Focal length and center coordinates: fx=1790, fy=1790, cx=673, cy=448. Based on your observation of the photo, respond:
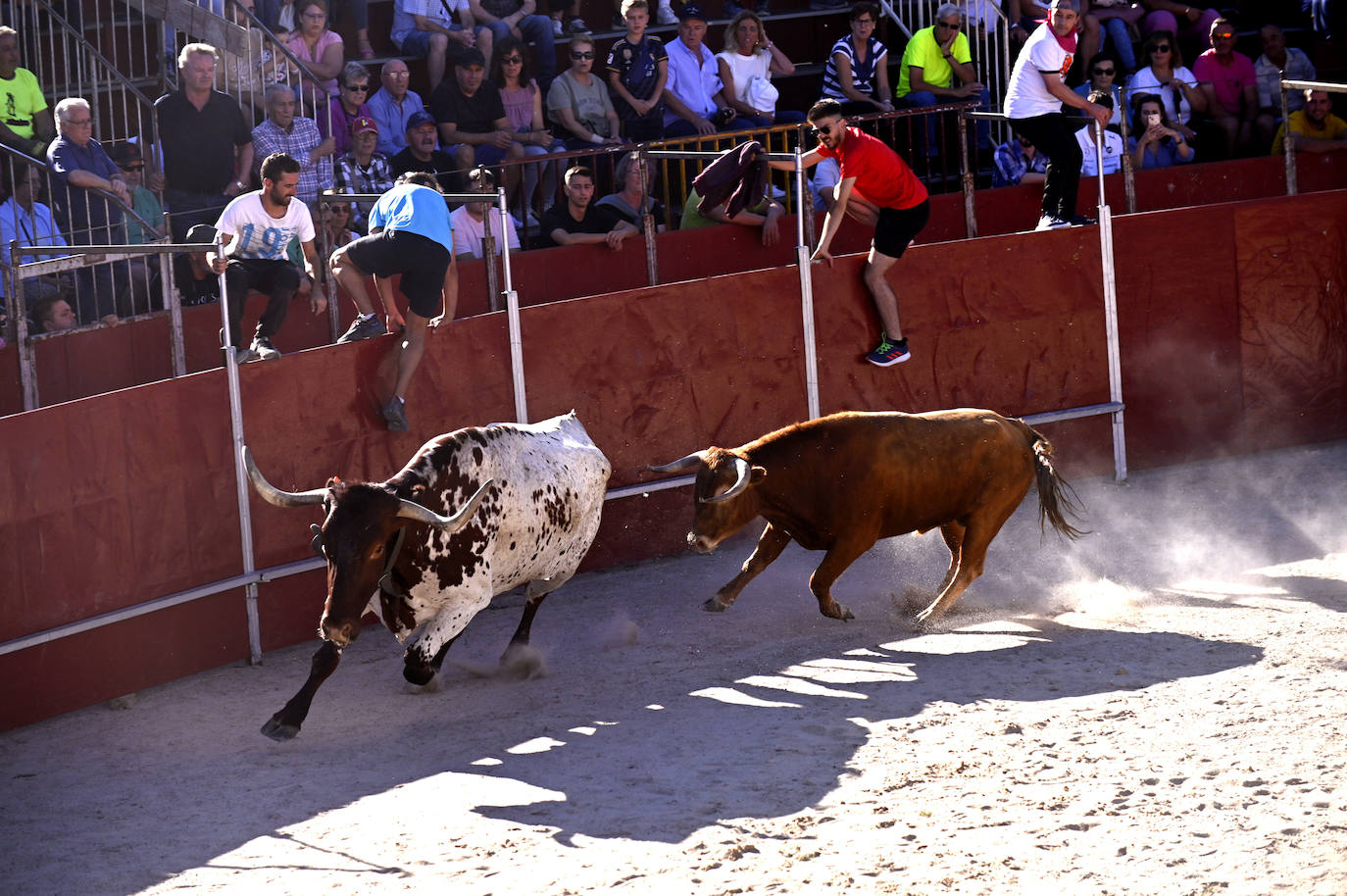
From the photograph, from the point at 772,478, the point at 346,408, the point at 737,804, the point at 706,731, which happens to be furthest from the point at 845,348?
the point at 737,804

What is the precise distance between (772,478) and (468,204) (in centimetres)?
391

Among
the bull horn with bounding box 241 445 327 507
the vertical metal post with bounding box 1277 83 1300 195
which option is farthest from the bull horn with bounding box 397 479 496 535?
the vertical metal post with bounding box 1277 83 1300 195

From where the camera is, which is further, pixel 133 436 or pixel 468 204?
pixel 468 204

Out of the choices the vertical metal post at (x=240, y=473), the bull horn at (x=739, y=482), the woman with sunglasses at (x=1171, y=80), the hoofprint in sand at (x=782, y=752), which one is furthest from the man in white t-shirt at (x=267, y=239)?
the woman with sunglasses at (x=1171, y=80)

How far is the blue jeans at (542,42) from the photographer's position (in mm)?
14180

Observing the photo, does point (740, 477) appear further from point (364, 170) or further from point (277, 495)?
point (364, 170)

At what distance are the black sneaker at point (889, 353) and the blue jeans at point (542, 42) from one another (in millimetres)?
3867

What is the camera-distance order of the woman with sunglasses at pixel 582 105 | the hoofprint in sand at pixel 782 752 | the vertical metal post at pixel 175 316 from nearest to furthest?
the hoofprint in sand at pixel 782 752
the vertical metal post at pixel 175 316
the woman with sunglasses at pixel 582 105

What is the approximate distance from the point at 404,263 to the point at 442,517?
204cm

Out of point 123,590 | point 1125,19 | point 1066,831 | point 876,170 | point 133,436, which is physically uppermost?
point 1125,19

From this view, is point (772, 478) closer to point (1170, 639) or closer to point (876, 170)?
point (1170, 639)

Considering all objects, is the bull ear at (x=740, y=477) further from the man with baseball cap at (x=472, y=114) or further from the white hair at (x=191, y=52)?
the white hair at (x=191, y=52)

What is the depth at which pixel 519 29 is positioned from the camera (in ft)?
47.1

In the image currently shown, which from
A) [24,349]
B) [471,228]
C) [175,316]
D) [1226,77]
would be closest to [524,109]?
[471,228]
